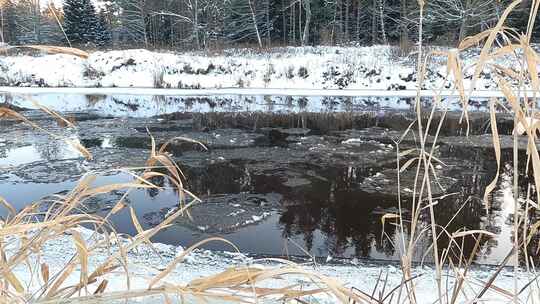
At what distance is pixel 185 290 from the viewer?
70cm

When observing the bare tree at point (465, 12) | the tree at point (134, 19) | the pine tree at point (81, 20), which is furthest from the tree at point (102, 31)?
the bare tree at point (465, 12)

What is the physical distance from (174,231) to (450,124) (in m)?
9.75

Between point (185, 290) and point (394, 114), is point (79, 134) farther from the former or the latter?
point (185, 290)

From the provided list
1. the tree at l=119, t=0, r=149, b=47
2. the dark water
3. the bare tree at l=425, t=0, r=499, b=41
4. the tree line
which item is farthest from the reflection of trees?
the tree at l=119, t=0, r=149, b=47

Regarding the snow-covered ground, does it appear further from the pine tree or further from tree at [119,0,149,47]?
the pine tree

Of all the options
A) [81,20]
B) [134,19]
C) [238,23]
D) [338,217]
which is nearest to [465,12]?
[238,23]

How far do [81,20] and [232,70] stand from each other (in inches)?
930

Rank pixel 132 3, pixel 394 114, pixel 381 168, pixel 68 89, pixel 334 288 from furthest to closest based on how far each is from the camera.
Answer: pixel 132 3 < pixel 68 89 < pixel 394 114 < pixel 381 168 < pixel 334 288

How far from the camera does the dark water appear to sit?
555 cm

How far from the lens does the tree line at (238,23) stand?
3198 centimetres

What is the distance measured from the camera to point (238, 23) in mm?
38312

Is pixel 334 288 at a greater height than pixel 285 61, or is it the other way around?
pixel 285 61

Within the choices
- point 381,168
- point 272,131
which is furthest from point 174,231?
point 272,131

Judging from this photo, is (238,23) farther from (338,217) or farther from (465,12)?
(338,217)
